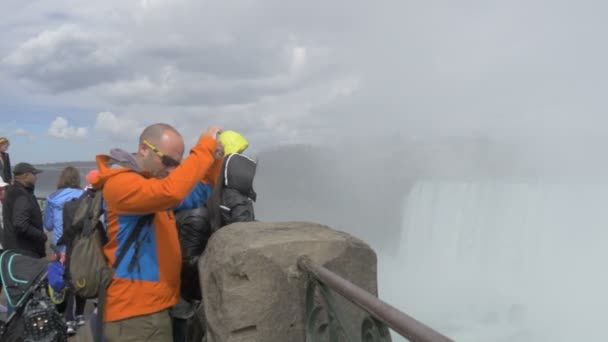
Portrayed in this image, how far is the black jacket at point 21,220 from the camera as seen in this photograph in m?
5.13

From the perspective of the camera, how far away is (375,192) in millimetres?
46156

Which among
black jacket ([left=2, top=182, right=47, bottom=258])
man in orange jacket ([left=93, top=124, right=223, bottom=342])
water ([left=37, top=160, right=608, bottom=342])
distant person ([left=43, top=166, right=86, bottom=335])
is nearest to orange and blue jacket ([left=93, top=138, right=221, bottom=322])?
man in orange jacket ([left=93, top=124, right=223, bottom=342])

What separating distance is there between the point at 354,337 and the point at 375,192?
44.3m

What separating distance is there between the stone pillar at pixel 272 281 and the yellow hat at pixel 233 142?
0.74 m

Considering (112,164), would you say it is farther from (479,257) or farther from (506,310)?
(506,310)

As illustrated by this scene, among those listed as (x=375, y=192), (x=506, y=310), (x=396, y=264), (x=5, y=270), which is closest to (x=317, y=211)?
(x=375, y=192)

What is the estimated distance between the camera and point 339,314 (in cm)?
208

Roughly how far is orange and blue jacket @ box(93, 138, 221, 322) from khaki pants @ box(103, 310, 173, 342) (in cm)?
3

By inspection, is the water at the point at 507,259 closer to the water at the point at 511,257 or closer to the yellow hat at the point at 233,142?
the water at the point at 511,257

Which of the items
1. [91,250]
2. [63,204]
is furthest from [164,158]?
[63,204]

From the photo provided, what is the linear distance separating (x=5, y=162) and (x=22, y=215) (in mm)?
2340

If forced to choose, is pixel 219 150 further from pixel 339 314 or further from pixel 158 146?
pixel 339 314

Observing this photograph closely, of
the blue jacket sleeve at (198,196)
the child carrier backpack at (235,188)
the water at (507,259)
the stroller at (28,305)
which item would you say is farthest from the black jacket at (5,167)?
the water at (507,259)

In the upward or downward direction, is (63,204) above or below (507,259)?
above
